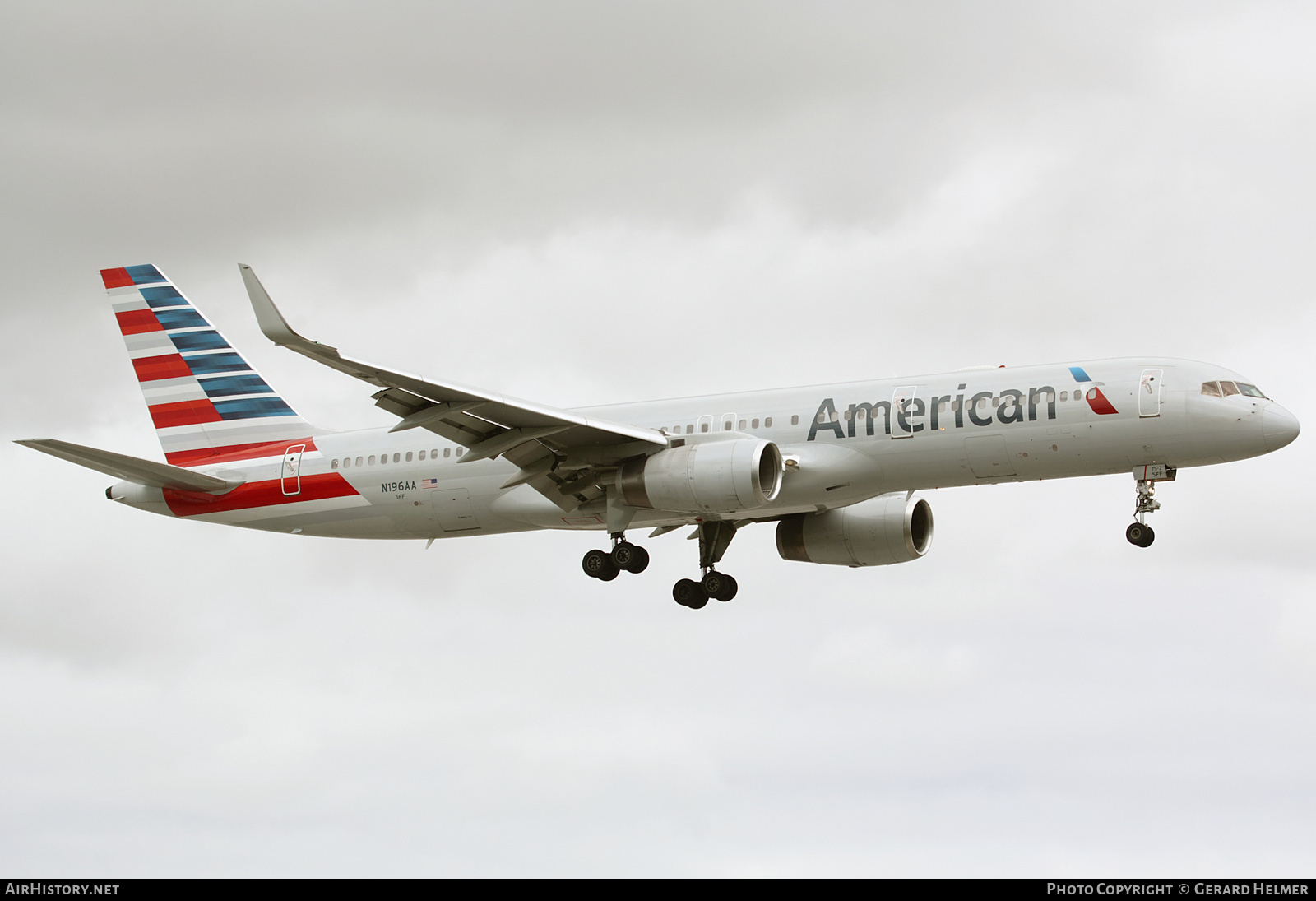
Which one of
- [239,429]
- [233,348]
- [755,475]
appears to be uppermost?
[233,348]

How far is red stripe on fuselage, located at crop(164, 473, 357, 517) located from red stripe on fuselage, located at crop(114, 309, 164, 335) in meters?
6.77

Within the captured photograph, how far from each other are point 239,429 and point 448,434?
38.7ft

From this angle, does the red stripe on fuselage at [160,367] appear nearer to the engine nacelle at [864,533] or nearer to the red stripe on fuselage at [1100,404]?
the engine nacelle at [864,533]

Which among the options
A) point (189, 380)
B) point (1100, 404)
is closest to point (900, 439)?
point (1100, 404)

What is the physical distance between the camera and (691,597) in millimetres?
45250

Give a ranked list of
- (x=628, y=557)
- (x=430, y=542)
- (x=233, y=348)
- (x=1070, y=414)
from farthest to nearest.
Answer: (x=233, y=348), (x=430, y=542), (x=628, y=557), (x=1070, y=414)

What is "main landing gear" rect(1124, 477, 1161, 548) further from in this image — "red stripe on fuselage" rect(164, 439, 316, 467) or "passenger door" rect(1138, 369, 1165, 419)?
"red stripe on fuselage" rect(164, 439, 316, 467)

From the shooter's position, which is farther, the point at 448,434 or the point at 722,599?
the point at 722,599

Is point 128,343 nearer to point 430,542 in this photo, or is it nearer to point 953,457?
point 430,542

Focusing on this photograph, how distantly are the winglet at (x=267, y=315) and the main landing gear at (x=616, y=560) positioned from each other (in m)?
13.0

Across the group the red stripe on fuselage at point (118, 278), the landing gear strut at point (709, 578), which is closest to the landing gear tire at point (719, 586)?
the landing gear strut at point (709, 578)

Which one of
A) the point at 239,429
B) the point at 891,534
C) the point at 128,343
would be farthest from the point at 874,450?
the point at 128,343

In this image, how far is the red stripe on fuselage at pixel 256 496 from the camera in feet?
146

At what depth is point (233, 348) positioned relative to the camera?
163 ft
